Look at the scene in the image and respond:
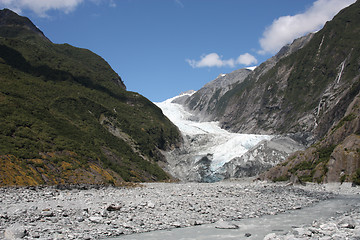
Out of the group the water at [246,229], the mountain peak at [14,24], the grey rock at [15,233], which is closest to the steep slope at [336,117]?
the water at [246,229]

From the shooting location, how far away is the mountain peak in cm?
10519

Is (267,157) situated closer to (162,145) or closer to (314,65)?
(162,145)

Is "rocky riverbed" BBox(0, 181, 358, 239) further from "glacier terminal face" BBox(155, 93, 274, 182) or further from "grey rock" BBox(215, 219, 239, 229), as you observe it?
"glacier terminal face" BBox(155, 93, 274, 182)

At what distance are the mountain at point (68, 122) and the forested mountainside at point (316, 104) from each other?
2377 cm

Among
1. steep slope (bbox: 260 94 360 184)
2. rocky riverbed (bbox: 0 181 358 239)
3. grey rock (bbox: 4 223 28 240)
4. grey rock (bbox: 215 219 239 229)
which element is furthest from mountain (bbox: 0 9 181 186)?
steep slope (bbox: 260 94 360 184)

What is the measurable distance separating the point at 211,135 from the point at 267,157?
123 feet

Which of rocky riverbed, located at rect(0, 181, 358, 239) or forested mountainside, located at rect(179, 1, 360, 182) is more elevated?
forested mountainside, located at rect(179, 1, 360, 182)

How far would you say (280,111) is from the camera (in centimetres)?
11425

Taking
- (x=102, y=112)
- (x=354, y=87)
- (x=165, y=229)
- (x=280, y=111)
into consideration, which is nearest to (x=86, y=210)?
(x=165, y=229)

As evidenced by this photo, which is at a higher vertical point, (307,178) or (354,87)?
(354,87)

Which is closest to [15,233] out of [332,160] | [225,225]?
[225,225]

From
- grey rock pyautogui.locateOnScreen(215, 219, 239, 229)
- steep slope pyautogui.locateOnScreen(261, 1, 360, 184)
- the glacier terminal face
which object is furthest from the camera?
the glacier terminal face

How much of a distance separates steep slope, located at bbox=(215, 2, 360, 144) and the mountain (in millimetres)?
40322

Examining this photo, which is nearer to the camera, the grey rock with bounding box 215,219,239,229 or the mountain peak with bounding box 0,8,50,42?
the grey rock with bounding box 215,219,239,229
